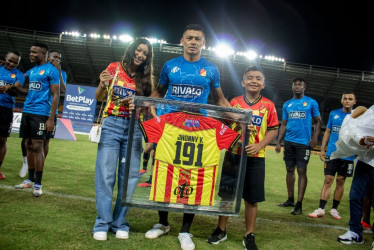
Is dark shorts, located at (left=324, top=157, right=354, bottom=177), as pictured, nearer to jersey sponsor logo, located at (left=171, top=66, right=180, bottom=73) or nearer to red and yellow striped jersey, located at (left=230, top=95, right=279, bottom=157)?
red and yellow striped jersey, located at (left=230, top=95, right=279, bottom=157)

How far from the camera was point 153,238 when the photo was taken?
2.59 m

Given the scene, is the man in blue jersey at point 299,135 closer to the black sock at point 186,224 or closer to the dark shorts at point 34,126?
the black sock at point 186,224

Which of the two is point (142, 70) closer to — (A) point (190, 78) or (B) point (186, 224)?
(A) point (190, 78)

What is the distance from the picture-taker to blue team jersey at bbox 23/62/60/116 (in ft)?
13.1

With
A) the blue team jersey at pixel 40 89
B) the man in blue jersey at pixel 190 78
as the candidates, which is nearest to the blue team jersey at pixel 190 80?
the man in blue jersey at pixel 190 78

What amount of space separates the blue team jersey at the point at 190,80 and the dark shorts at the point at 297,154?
2.66m

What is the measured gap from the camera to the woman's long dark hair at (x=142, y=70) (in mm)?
2854

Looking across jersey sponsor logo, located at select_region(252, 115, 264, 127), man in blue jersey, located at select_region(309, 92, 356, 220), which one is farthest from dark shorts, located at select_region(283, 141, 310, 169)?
jersey sponsor logo, located at select_region(252, 115, 264, 127)

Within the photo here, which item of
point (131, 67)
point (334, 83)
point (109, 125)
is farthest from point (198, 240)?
point (334, 83)

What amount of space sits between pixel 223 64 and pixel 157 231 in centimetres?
2792

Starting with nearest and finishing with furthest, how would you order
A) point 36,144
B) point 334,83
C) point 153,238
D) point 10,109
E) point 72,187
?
1. point 153,238
2. point 36,144
3. point 72,187
4. point 10,109
5. point 334,83

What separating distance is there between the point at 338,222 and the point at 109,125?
137 inches

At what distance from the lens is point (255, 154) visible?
2.72 metres

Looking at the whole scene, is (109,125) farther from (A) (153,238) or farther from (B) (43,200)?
(B) (43,200)
